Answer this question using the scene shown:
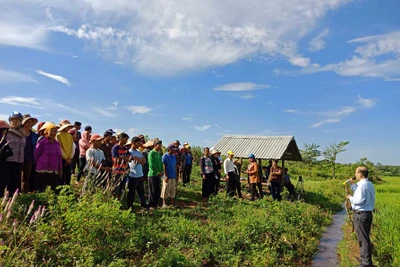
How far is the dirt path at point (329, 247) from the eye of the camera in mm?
6847

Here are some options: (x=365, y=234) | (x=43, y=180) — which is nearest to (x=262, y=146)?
(x=365, y=234)

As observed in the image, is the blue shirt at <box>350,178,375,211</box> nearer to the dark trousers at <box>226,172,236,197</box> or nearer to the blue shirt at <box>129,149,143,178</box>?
the blue shirt at <box>129,149,143,178</box>

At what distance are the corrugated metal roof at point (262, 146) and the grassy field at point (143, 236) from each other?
15.5ft

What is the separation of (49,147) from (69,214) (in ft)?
5.95

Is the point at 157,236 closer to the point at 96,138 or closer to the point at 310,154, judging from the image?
the point at 96,138

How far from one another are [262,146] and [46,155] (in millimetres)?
10140

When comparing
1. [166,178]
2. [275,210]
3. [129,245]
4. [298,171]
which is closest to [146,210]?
[166,178]

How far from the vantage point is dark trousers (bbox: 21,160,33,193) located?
6105mm

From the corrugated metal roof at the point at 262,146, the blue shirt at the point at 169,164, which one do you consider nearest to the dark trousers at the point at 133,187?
the blue shirt at the point at 169,164

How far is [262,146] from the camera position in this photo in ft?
46.8

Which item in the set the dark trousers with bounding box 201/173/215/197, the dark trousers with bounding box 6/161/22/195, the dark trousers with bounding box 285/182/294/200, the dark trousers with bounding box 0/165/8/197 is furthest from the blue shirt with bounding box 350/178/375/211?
the dark trousers with bounding box 285/182/294/200

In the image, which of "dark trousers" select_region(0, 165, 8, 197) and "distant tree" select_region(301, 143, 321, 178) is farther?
"distant tree" select_region(301, 143, 321, 178)

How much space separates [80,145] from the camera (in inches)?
334

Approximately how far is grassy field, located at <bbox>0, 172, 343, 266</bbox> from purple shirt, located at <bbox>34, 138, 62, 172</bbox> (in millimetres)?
621
